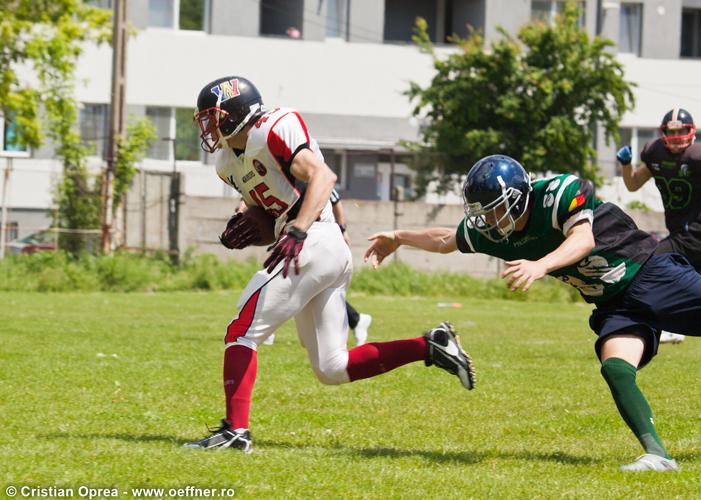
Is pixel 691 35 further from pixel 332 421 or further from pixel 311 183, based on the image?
pixel 311 183

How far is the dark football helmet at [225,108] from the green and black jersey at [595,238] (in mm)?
1365

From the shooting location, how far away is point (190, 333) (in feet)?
43.6

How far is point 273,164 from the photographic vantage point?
6051mm

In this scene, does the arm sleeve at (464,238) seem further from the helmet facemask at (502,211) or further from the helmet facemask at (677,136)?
the helmet facemask at (677,136)

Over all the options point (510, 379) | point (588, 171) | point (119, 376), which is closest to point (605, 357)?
point (510, 379)

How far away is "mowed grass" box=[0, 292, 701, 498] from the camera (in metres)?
5.09

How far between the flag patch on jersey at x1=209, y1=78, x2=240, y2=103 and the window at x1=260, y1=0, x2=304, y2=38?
27.7m

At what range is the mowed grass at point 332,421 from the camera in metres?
5.09

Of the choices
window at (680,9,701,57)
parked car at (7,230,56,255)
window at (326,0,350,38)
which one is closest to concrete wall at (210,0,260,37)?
window at (326,0,350,38)

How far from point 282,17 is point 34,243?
13121 mm

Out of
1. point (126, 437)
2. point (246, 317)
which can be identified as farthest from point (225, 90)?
point (126, 437)

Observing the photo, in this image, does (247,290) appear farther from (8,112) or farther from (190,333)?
(8,112)

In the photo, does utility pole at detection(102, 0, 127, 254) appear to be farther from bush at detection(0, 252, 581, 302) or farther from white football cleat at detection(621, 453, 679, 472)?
white football cleat at detection(621, 453, 679, 472)

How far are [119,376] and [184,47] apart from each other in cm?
2447
